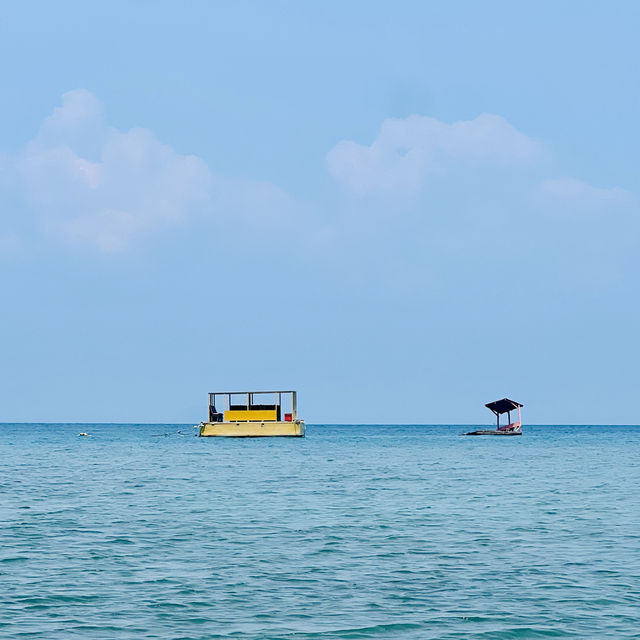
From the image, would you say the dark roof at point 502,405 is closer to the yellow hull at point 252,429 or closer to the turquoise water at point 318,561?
the yellow hull at point 252,429

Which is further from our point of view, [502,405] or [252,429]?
[502,405]

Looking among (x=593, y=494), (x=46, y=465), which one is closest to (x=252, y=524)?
(x=593, y=494)

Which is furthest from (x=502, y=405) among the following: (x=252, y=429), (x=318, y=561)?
(x=318, y=561)


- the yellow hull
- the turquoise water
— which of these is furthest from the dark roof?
the turquoise water

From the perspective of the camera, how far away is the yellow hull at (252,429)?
8356 centimetres

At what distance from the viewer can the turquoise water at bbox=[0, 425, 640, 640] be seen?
1447cm

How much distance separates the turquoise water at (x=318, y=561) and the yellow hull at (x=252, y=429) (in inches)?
1721

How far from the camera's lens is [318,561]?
1947 cm

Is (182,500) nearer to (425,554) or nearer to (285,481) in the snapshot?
(285,481)

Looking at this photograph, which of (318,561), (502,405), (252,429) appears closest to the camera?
(318,561)

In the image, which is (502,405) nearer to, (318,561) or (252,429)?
(252,429)

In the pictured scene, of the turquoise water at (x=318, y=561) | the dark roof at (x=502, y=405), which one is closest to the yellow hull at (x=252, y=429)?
the dark roof at (x=502, y=405)

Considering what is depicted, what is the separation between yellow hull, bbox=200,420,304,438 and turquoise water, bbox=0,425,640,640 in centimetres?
4372

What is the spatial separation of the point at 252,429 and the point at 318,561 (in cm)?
6460
